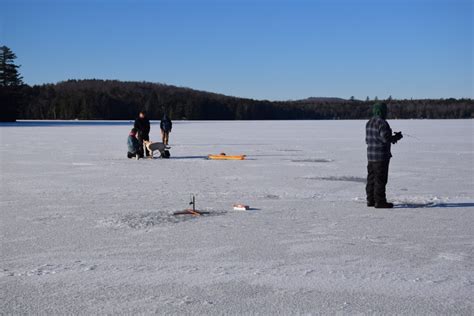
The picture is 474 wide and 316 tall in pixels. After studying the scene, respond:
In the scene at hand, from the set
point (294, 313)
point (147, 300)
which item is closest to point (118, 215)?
point (147, 300)

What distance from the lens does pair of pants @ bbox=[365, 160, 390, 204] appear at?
26.1ft

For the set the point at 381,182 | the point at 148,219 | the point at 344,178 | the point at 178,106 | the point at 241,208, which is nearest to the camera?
the point at 148,219

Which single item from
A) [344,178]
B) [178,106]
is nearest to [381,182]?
[344,178]

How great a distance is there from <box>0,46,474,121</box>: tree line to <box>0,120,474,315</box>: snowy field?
72.3 m

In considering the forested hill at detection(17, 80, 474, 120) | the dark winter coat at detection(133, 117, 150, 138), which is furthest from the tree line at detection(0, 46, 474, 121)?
the dark winter coat at detection(133, 117, 150, 138)

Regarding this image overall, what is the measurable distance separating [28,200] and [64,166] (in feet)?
20.1

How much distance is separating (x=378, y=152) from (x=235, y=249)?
3622 mm

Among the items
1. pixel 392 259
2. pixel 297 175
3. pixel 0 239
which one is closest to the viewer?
pixel 392 259

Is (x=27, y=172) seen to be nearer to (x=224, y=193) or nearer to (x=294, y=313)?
(x=224, y=193)

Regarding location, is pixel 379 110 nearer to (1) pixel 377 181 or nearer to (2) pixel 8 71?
(1) pixel 377 181

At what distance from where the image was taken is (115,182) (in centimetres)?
1104

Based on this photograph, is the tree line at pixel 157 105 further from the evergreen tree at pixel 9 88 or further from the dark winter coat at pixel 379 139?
the dark winter coat at pixel 379 139

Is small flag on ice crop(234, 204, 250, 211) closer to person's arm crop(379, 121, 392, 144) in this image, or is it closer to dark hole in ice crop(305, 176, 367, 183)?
person's arm crop(379, 121, 392, 144)

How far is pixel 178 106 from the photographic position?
437 ft
